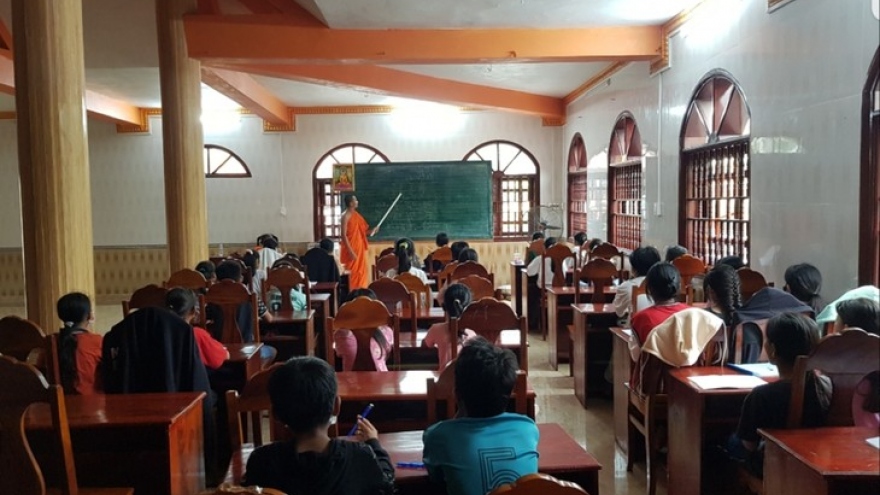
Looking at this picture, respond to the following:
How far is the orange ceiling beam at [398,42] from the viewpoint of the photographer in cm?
657

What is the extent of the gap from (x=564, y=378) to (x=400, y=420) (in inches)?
108

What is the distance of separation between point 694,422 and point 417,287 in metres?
2.74

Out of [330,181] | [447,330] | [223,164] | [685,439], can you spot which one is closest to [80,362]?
[447,330]

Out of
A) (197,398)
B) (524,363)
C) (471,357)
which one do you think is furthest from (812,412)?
(197,398)

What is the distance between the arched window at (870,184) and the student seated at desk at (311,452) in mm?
2928

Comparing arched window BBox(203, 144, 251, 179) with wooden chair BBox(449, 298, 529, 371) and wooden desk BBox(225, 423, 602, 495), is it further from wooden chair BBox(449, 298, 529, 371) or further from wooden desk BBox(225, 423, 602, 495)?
wooden desk BBox(225, 423, 602, 495)

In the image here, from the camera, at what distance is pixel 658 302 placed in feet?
11.0

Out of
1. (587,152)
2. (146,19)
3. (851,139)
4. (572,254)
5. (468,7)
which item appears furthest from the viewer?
(587,152)

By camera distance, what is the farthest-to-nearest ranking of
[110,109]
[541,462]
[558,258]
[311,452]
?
1. [110,109]
2. [558,258]
3. [541,462]
4. [311,452]

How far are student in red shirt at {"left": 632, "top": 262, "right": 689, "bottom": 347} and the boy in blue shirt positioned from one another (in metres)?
1.58

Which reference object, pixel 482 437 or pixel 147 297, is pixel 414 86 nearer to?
pixel 147 297

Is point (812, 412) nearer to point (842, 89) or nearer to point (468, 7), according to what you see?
point (842, 89)

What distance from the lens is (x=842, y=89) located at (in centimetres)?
379

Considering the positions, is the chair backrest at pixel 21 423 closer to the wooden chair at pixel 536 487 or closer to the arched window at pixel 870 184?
the wooden chair at pixel 536 487
